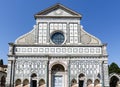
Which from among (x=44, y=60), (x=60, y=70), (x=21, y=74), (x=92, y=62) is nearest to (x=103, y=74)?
(x=92, y=62)

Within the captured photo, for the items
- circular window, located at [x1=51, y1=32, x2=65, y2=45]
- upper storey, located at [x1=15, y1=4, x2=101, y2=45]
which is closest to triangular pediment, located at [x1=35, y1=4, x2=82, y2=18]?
upper storey, located at [x1=15, y1=4, x2=101, y2=45]

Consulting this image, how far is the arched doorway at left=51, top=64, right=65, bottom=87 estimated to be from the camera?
84.6 ft

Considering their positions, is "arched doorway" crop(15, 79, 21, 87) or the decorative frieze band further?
the decorative frieze band

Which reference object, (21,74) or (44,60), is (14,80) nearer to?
(21,74)

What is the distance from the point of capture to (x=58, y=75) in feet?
85.5

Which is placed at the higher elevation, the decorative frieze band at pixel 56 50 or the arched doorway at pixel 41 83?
the decorative frieze band at pixel 56 50

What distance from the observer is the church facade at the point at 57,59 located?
25328mm

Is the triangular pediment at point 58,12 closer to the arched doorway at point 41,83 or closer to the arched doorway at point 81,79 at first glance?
the arched doorway at point 81,79

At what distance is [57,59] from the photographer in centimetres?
2595

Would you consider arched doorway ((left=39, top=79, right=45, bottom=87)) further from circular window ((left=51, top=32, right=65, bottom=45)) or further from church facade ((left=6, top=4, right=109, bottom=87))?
circular window ((left=51, top=32, right=65, bottom=45))

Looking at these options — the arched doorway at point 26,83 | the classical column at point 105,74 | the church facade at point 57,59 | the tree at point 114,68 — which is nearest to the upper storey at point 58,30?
the church facade at point 57,59

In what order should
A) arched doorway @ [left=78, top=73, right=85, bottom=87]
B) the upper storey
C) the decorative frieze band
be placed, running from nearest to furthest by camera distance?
arched doorway @ [left=78, top=73, right=85, bottom=87]
the decorative frieze band
the upper storey

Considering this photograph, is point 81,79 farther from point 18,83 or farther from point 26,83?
point 18,83

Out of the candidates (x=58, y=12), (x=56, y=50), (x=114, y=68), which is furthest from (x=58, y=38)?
(x=114, y=68)
